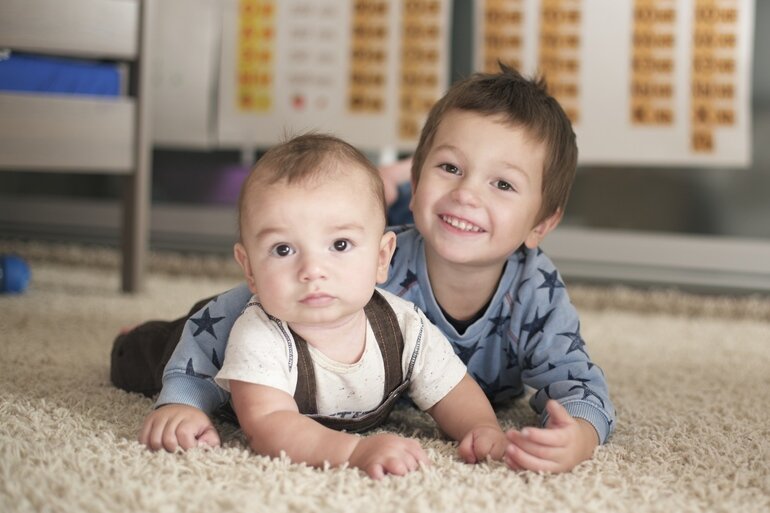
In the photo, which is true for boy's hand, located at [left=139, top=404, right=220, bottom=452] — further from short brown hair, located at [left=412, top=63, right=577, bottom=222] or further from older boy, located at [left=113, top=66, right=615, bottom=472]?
short brown hair, located at [left=412, top=63, right=577, bottom=222]

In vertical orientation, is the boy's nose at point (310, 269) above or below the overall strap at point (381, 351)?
above

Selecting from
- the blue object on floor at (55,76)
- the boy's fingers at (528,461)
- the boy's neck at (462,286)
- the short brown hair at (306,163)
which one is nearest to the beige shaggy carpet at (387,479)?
the boy's fingers at (528,461)

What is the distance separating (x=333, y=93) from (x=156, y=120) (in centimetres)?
42

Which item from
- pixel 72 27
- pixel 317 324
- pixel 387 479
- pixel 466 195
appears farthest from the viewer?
pixel 72 27

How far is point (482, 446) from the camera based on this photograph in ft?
2.56

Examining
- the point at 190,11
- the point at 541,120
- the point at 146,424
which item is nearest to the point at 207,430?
the point at 146,424

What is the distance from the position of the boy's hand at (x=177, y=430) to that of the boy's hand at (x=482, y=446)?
0.70 ft

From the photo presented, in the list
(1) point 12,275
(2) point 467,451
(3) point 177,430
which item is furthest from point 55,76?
(2) point 467,451

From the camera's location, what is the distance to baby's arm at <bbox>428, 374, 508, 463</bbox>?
2.56 feet

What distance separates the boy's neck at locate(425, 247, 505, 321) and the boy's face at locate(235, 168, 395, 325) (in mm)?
212

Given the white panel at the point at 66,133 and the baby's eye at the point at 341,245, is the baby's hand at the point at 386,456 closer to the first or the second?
the baby's eye at the point at 341,245

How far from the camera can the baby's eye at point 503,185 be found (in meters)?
0.94

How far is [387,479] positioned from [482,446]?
12cm

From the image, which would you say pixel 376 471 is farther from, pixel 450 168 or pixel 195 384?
pixel 450 168
